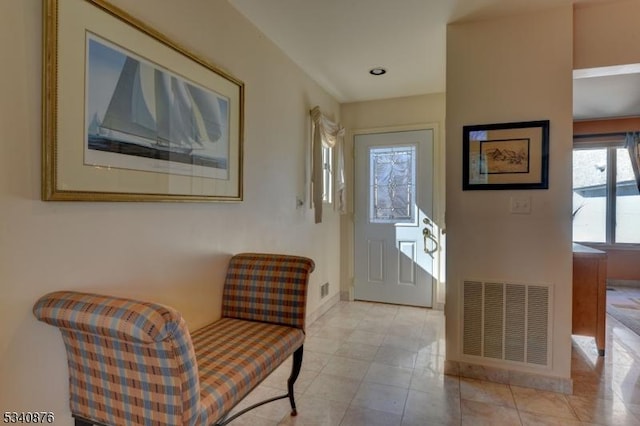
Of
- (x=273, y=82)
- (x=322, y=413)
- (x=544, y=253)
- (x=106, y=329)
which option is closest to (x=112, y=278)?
(x=106, y=329)

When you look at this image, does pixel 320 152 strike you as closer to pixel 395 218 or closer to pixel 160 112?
pixel 395 218

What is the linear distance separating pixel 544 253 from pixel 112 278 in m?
2.39

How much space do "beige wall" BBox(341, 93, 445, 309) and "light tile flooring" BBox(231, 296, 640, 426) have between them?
1.27 meters

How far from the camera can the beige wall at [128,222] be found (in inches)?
42.8

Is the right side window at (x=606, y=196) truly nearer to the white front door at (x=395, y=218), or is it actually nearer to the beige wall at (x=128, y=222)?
the white front door at (x=395, y=218)

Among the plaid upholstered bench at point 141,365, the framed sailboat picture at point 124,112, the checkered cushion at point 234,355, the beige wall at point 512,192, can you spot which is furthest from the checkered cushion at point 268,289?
the beige wall at point 512,192

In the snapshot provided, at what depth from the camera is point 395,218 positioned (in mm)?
3945

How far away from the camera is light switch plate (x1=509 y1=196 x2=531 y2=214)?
220 cm

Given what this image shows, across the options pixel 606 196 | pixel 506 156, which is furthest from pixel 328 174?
pixel 606 196

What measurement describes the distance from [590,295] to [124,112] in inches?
129

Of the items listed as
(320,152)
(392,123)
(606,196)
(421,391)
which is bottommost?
(421,391)

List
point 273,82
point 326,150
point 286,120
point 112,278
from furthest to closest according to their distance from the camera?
point 326,150 → point 286,120 → point 273,82 → point 112,278

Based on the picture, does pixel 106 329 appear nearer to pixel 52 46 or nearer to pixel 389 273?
pixel 52 46

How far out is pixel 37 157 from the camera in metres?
1.14
